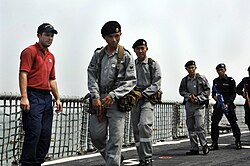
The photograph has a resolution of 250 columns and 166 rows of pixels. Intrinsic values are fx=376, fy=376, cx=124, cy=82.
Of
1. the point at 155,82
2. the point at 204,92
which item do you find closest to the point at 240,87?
the point at 204,92

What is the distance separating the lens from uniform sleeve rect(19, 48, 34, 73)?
4.14 m

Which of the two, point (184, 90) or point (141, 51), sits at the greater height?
point (141, 51)

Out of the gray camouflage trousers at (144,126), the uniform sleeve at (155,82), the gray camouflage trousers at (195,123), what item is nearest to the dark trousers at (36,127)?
the gray camouflage trousers at (144,126)

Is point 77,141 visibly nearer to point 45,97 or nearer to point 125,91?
point 45,97

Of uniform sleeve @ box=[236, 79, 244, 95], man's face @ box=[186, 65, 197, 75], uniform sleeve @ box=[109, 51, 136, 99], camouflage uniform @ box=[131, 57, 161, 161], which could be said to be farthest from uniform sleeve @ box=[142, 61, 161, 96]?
uniform sleeve @ box=[236, 79, 244, 95]

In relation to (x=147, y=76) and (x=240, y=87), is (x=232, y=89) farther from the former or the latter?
(x=147, y=76)

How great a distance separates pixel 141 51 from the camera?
5.33m

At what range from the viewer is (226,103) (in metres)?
7.46

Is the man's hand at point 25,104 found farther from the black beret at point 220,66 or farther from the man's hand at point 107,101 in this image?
the black beret at point 220,66

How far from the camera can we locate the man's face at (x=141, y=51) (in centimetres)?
532

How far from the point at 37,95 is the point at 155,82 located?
5.74 ft

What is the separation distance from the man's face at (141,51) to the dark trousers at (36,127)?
1519 mm

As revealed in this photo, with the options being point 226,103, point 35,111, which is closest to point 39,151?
point 35,111

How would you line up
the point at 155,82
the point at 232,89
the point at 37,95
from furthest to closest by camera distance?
1. the point at 232,89
2. the point at 155,82
3. the point at 37,95
